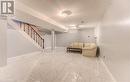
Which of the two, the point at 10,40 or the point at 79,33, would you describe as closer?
the point at 10,40

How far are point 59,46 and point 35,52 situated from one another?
16.9 feet

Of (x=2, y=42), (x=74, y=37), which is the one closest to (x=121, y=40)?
(x=2, y=42)

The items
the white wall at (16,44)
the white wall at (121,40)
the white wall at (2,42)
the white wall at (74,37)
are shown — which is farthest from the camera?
the white wall at (74,37)

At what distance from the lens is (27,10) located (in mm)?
3508

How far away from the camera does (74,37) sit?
37.1 feet

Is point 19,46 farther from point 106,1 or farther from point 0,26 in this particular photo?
point 106,1

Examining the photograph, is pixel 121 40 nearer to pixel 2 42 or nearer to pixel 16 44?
pixel 2 42

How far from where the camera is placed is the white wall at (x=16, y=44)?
4934 millimetres

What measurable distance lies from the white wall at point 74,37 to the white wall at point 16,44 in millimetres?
5544

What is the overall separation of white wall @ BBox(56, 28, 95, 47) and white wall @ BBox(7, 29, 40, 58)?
5544mm

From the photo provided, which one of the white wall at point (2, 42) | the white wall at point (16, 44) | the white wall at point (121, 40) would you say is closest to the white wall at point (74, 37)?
the white wall at point (16, 44)

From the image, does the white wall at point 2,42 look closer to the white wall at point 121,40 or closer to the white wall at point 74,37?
the white wall at point 121,40

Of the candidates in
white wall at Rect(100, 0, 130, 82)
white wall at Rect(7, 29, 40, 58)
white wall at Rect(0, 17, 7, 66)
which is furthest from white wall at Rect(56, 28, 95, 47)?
white wall at Rect(0, 17, 7, 66)

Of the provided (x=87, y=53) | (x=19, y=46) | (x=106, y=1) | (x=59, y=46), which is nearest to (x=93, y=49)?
(x=87, y=53)
